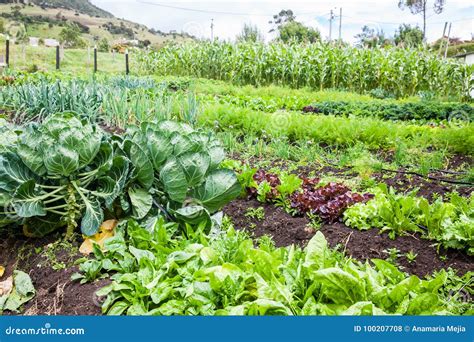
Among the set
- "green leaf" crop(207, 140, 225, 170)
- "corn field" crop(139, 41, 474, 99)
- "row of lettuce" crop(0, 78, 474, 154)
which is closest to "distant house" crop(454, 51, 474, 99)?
"corn field" crop(139, 41, 474, 99)

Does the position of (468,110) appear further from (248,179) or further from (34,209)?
(34,209)

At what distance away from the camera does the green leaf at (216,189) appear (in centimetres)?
224

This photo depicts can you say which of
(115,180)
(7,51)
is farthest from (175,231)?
(7,51)

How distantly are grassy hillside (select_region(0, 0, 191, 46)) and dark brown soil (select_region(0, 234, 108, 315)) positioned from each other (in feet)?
7.71

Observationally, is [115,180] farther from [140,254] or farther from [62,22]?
[62,22]

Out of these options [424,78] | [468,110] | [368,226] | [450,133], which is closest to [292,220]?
[368,226]

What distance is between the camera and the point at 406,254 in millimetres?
2098

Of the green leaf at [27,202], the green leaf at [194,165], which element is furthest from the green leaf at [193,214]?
→ the green leaf at [27,202]

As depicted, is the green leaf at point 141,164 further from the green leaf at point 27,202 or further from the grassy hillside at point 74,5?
the grassy hillside at point 74,5

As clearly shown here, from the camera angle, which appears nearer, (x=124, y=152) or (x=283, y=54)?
(x=124, y=152)

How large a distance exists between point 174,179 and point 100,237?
39 cm

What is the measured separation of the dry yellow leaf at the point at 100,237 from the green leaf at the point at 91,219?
5 cm

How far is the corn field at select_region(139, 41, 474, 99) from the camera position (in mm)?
8984

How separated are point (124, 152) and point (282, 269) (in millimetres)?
908
